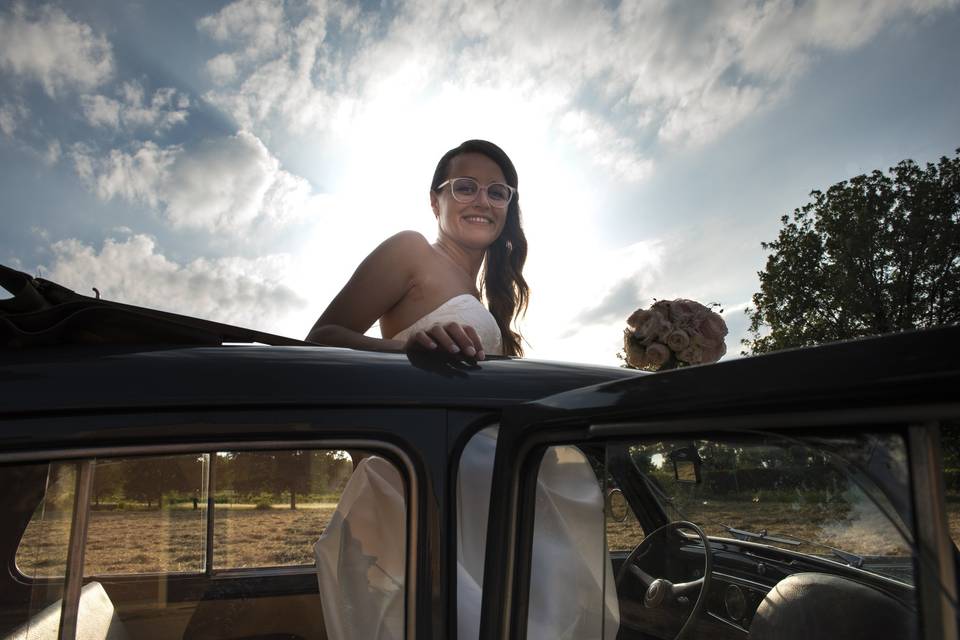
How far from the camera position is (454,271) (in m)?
2.93

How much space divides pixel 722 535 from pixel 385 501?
24.8 inches

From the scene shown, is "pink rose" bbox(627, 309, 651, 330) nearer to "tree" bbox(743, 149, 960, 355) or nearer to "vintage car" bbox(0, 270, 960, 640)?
"vintage car" bbox(0, 270, 960, 640)

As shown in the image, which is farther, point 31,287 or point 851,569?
point 31,287

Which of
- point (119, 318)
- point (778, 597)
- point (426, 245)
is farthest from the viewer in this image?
point (426, 245)

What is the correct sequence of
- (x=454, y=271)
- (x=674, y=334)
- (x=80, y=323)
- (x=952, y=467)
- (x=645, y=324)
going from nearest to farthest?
1. (x=952, y=467)
2. (x=80, y=323)
3. (x=674, y=334)
4. (x=645, y=324)
5. (x=454, y=271)

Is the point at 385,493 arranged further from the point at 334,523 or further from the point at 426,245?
the point at 426,245

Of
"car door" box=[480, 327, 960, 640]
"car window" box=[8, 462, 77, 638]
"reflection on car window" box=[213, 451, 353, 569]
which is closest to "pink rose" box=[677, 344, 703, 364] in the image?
"car door" box=[480, 327, 960, 640]

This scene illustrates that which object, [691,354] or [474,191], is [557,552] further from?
[474,191]

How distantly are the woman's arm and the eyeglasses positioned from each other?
413 millimetres

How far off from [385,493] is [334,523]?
115mm

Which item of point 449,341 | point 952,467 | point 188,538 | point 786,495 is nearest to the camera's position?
point 952,467

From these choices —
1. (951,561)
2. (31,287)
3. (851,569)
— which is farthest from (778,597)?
(31,287)

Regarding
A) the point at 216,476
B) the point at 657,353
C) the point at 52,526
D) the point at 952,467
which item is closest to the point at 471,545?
the point at 216,476

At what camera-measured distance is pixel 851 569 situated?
0.81m
